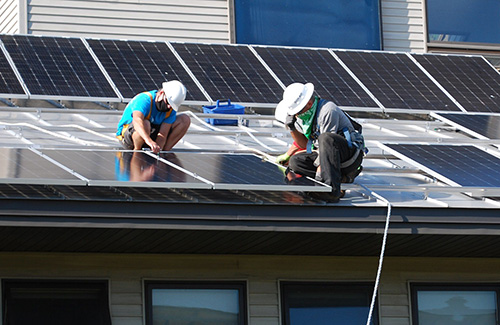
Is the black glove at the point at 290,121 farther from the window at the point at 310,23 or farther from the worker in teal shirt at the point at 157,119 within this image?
the window at the point at 310,23

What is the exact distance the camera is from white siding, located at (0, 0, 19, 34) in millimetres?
18719

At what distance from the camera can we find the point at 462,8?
68.1 ft

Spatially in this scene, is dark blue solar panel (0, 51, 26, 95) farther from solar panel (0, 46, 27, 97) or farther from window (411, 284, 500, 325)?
window (411, 284, 500, 325)

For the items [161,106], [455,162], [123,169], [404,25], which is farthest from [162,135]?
[404,25]

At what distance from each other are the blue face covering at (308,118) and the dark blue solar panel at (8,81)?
5.57 metres

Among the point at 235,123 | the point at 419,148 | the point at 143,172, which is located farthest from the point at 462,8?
the point at 143,172

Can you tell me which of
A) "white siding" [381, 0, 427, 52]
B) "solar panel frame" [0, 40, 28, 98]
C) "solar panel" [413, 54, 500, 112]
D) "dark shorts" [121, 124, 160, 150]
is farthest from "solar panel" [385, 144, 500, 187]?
"white siding" [381, 0, 427, 52]

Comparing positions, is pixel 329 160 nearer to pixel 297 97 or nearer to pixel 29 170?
pixel 297 97

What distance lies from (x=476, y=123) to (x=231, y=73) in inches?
170

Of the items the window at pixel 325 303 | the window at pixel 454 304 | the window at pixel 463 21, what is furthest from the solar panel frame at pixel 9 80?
the window at pixel 463 21

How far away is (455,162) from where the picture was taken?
11.3m

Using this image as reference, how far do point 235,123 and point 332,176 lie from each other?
4.67 metres

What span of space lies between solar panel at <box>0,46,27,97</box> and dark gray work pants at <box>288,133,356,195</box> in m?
5.68

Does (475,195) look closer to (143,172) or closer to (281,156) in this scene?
(281,156)
